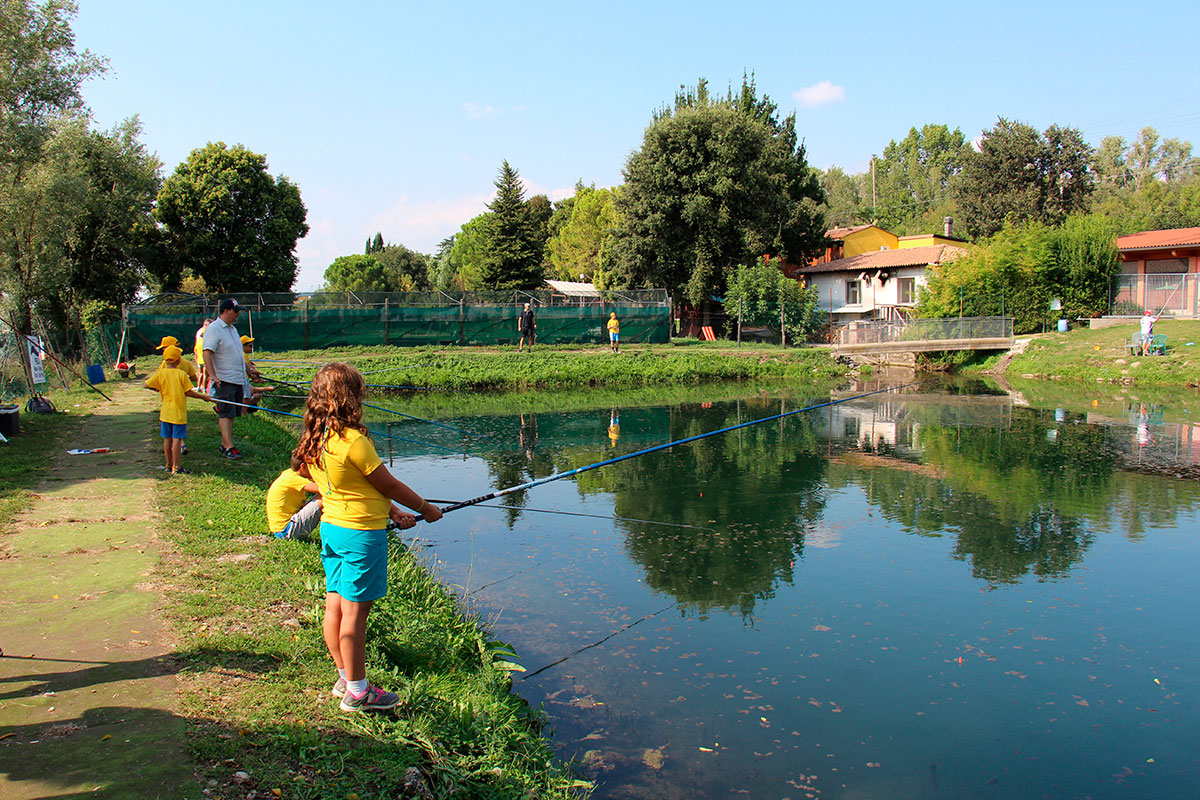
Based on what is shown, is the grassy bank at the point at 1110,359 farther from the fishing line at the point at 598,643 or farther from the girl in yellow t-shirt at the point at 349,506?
the girl in yellow t-shirt at the point at 349,506

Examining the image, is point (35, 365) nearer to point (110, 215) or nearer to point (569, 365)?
point (569, 365)

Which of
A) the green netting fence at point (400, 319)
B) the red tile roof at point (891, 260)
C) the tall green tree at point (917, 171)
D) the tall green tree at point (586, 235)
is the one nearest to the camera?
the green netting fence at point (400, 319)

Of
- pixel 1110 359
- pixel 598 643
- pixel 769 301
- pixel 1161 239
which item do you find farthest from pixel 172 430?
pixel 1161 239

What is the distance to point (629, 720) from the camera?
18.2 ft

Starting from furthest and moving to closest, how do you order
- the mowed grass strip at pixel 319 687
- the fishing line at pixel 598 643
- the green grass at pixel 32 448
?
the green grass at pixel 32 448 → the fishing line at pixel 598 643 → the mowed grass strip at pixel 319 687

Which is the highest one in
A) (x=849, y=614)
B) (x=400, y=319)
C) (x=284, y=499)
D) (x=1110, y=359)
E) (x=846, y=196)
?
(x=846, y=196)

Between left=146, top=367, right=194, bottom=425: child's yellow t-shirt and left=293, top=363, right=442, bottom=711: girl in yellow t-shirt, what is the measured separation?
5.61m

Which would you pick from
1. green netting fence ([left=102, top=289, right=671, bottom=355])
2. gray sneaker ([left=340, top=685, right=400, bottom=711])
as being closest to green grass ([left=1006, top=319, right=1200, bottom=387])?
green netting fence ([left=102, top=289, right=671, bottom=355])

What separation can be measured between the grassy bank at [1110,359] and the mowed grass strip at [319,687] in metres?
27.3

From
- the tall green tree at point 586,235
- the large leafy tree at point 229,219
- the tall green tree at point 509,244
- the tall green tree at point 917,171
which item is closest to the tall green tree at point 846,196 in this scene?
the tall green tree at point 917,171

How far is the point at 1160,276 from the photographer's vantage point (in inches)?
1291

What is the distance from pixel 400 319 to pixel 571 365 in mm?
7613

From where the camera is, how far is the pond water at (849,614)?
5164 millimetres

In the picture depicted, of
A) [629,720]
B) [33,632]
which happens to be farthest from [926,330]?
[33,632]
